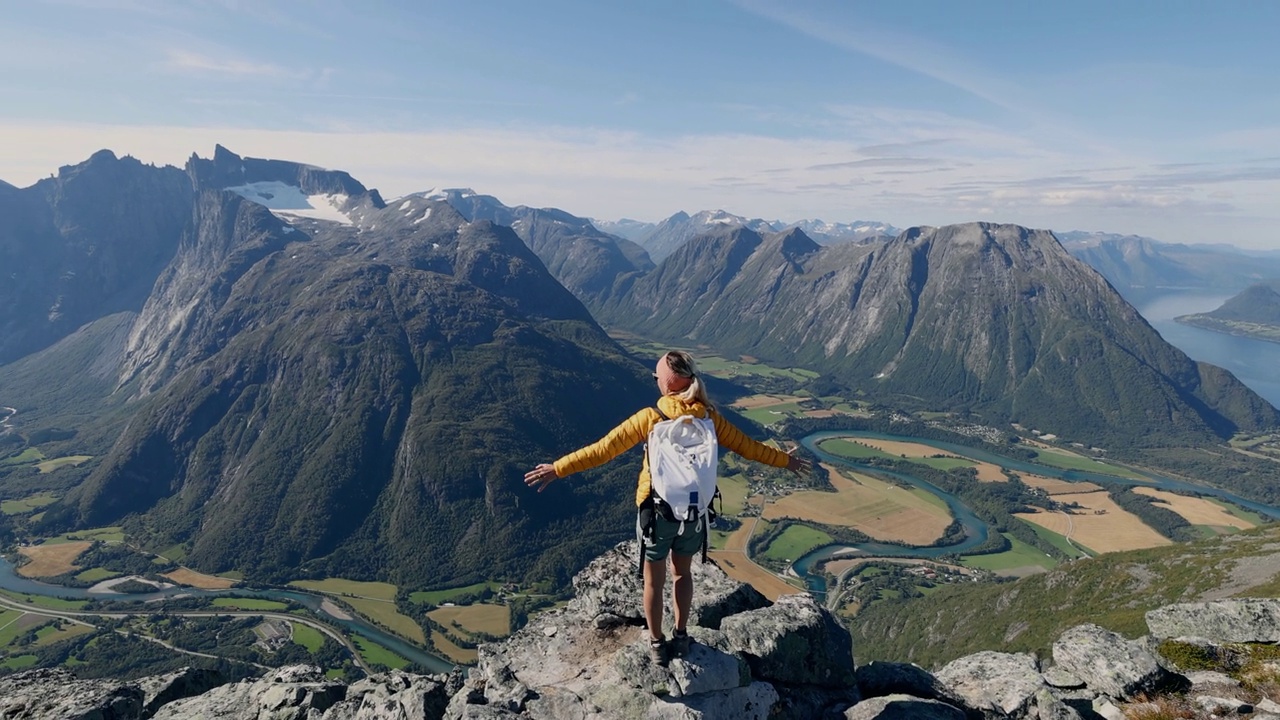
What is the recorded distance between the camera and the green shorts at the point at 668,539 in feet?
37.7

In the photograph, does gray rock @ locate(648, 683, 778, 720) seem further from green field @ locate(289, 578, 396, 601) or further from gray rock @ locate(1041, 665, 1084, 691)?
green field @ locate(289, 578, 396, 601)

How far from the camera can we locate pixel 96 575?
158m

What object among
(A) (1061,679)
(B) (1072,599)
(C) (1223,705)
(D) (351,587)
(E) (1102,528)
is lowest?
(D) (351,587)

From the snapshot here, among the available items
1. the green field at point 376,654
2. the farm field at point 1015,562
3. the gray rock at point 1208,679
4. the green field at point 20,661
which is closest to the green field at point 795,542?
the farm field at point 1015,562

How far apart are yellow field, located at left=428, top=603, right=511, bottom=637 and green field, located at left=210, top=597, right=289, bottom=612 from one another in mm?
37315

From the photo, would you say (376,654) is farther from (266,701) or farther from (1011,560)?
(1011,560)

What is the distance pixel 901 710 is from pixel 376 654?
12988 cm

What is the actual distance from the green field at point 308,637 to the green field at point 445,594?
76.0ft

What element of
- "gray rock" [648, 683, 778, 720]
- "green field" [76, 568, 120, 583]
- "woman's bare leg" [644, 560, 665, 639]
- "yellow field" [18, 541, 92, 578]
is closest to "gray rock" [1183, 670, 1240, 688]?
"gray rock" [648, 683, 778, 720]

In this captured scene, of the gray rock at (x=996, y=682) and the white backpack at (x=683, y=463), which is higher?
the white backpack at (x=683, y=463)

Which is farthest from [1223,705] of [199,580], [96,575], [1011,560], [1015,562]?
[96,575]

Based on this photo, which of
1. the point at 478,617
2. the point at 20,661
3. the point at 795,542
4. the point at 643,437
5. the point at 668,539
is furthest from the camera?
the point at 795,542

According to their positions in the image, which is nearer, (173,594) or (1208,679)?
(1208,679)

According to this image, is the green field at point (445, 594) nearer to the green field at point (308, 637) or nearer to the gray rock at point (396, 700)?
the green field at point (308, 637)
